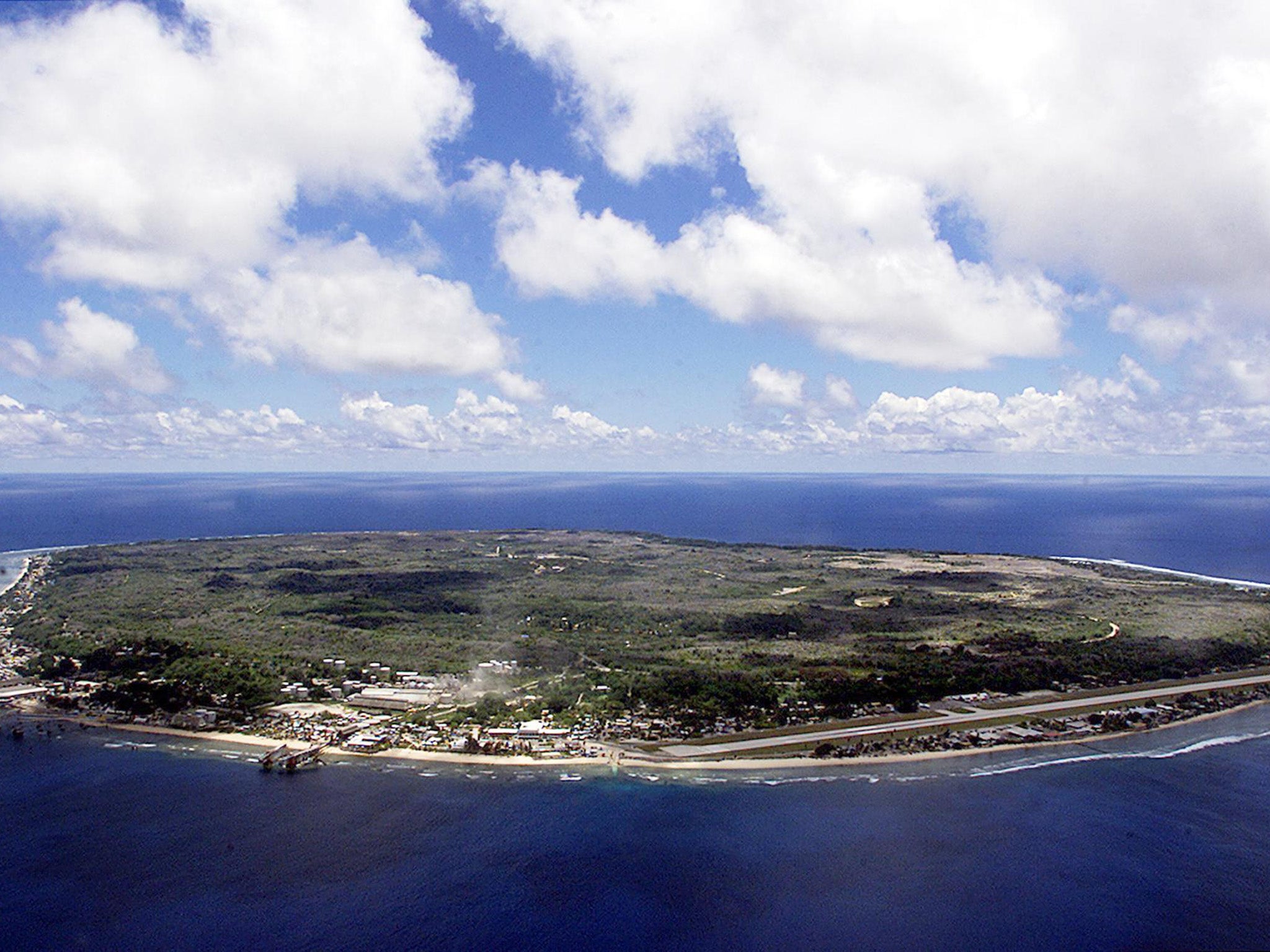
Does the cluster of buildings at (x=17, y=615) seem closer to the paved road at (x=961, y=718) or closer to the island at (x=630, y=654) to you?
the island at (x=630, y=654)

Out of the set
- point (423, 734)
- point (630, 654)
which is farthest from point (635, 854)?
point (630, 654)

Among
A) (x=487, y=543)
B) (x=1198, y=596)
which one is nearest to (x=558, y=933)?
(x=1198, y=596)

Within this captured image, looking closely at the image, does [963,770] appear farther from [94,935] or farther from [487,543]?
[487,543]

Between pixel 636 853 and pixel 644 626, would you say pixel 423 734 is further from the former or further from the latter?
pixel 644 626

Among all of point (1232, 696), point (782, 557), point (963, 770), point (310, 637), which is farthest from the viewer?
point (782, 557)

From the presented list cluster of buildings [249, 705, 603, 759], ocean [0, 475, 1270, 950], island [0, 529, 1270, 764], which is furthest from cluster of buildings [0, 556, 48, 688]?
cluster of buildings [249, 705, 603, 759]

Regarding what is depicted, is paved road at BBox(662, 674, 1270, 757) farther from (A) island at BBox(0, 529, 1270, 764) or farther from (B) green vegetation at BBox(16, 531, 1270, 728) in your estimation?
(B) green vegetation at BBox(16, 531, 1270, 728)

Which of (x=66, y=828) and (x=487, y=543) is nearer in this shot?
(x=66, y=828)
